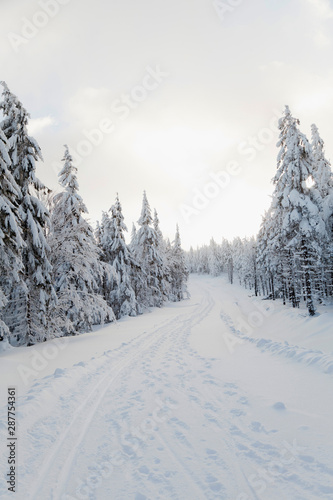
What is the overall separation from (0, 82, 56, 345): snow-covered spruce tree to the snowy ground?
4.14 metres

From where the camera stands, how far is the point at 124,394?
608 cm

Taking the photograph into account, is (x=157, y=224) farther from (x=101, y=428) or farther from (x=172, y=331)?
(x=101, y=428)

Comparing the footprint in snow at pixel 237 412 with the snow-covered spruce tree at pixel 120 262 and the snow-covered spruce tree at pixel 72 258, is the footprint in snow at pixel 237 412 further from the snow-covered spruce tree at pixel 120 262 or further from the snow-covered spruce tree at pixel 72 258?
the snow-covered spruce tree at pixel 120 262

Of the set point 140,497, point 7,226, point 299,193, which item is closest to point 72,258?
point 7,226

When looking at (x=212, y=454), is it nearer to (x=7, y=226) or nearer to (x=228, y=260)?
(x=7, y=226)

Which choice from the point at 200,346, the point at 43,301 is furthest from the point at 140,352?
the point at 43,301

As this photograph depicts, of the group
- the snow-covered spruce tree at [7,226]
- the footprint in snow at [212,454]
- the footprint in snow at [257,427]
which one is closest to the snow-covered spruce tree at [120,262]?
the snow-covered spruce tree at [7,226]

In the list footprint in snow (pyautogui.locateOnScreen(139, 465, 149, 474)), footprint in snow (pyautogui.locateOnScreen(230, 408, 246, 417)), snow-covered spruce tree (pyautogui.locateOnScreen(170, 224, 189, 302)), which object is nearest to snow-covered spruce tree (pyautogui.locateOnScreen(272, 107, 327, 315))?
footprint in snow (pyautogui.locateOnScreen(230, 408, 246, 417))

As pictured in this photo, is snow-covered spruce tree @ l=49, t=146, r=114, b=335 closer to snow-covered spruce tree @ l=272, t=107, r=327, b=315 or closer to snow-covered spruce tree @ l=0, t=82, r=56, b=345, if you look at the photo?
snow-covered spruce tree @ l=0, t=82, r=56, b=345

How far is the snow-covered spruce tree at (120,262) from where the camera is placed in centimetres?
2681

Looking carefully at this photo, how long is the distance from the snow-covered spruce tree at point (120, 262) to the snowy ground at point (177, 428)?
17892 millimetres

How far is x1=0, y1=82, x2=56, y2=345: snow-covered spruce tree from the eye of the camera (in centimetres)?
1227

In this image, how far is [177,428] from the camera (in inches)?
173

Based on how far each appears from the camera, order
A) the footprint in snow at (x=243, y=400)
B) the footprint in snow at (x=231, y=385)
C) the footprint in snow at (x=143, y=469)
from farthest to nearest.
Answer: the footprint in snow at (x=231, y=385) → the footprint in snow at (x=243, y=400) → the footprint in snow at (x=143, y=469)
